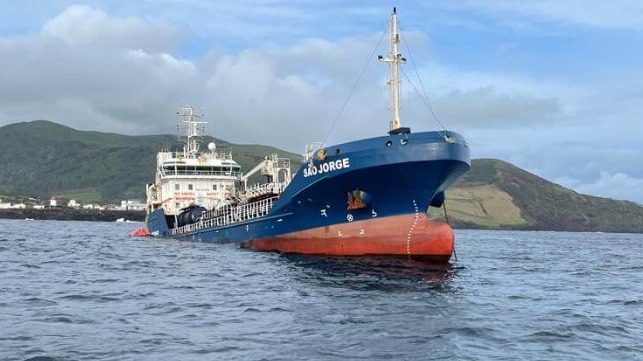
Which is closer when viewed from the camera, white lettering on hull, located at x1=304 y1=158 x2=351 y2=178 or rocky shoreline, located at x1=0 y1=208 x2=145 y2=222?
white lettering on hull, located at x1=304 y1=158 x2=351 y2=178

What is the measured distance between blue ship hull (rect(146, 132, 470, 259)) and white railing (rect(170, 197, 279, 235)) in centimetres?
416

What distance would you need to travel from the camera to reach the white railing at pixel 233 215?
121ft

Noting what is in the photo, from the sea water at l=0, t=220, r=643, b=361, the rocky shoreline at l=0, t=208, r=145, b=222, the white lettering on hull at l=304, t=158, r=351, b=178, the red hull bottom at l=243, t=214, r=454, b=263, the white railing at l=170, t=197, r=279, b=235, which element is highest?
the rocky shoreline at l=0, t=208, r=145, b=222

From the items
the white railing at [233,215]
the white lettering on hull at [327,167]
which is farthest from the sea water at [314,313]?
the white railing at [233,215]

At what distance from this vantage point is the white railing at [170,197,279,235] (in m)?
36.8

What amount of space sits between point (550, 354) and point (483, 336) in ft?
5.31

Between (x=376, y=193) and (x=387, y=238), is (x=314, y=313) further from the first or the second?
(x=376, y=193)

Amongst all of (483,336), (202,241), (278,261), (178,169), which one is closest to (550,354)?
(483,336)

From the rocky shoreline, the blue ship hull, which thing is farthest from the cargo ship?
the rocky shoreline

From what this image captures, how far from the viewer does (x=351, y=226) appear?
99.8ft

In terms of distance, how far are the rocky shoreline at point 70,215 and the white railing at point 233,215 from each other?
414 feet

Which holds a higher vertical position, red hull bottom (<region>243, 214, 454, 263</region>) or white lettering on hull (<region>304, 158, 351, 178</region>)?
white lettering on hull (<region>304, 158, 351, 178</region>)

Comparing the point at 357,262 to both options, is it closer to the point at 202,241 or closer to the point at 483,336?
the point at 483,336

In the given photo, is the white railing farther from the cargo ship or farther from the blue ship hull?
the blue ship hull
